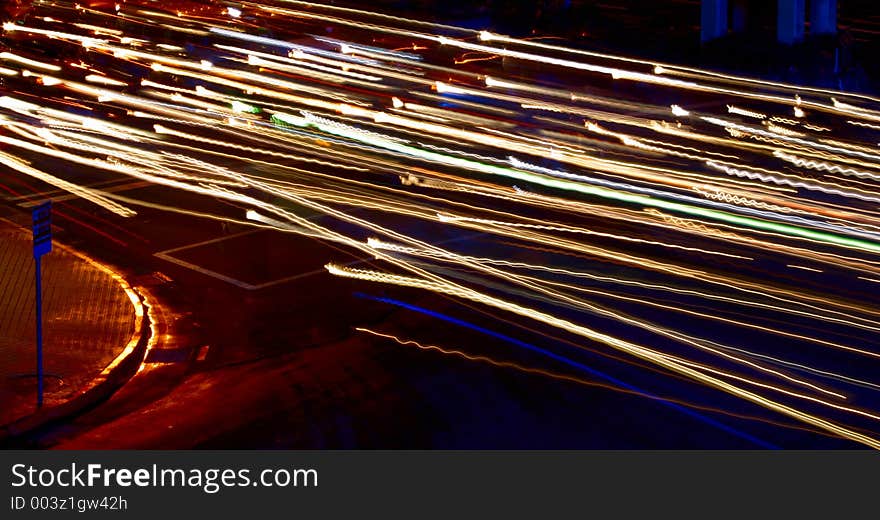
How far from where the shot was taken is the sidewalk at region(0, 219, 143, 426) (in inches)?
469

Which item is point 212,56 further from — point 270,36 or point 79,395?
point 79,395

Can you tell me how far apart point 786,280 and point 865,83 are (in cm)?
1902

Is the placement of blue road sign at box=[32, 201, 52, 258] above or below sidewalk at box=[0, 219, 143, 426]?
above

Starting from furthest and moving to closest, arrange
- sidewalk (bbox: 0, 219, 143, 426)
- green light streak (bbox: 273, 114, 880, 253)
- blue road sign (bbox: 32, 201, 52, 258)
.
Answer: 1. green light streak (bbox: 273, 114, 880, 253)
2. sidewalk (bbox: 0, 219, 143, 426)
3. blue road sign (bbox: 32, 201, 52, 258)

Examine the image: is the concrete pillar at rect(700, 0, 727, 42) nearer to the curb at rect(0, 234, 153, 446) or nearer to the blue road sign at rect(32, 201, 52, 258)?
the curb at rect(0, 234, 153, 446)

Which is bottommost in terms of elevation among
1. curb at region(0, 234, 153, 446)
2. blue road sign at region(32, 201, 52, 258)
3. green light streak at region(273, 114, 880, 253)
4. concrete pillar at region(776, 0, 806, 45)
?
curb at region(0, 234, 153, 446)

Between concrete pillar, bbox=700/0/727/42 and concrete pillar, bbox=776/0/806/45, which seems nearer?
concrete pillar, bbox=776/0/806/45

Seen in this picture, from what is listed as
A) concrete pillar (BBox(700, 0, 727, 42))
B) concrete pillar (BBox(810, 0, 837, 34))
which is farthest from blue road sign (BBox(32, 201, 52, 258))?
concrete pillar (BBox(810, 0, 837, 34))

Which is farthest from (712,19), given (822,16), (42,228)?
(42,228)

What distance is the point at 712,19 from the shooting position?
35.2 metres

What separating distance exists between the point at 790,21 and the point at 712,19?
2.61 meters

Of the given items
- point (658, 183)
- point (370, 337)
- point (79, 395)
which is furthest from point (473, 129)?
point (79, 395)

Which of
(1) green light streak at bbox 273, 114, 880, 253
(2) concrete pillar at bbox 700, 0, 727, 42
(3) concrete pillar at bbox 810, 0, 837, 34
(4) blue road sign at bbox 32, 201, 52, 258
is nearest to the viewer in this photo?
(4) blue road sign at bbox 32, 201, 52, 258

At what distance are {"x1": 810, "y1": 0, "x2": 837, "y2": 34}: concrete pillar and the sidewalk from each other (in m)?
23.8
